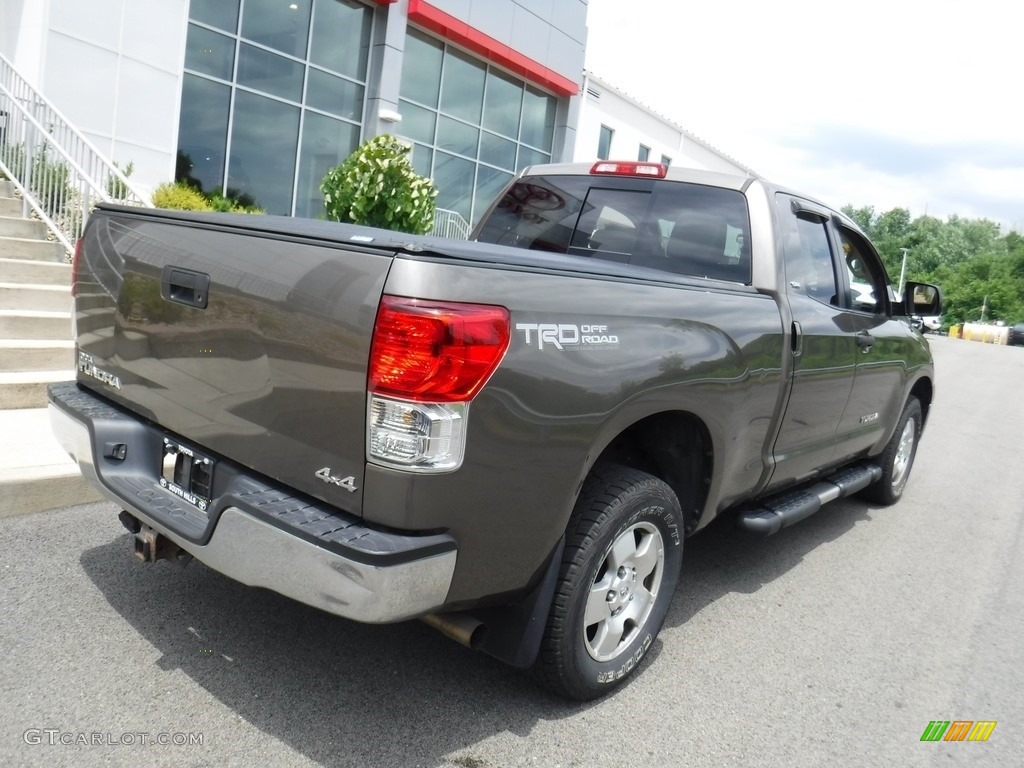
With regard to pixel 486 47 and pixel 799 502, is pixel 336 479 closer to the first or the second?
pixel 799 502

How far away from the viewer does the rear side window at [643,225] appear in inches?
158

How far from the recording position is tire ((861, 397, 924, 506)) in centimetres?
599

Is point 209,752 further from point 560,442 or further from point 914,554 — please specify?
point 914,554

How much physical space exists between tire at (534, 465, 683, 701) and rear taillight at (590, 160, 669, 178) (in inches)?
70.9

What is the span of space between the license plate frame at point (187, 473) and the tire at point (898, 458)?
15.8 ft

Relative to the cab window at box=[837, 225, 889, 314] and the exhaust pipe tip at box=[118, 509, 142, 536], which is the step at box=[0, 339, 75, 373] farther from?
the cab window at box=[837, 225, 889, 314]

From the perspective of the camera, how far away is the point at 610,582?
3.02 m

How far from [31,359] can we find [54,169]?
286 centimetres

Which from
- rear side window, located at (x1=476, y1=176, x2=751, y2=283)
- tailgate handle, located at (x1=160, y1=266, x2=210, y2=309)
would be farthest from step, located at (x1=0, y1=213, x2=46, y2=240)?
tailgate handle, located at (x1=160, y1=266, x2=210, y2=309)

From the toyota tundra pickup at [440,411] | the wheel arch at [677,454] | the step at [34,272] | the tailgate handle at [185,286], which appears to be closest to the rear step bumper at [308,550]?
the toyota tundra pickup at [440,411]

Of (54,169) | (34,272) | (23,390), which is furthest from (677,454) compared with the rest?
(54,169)

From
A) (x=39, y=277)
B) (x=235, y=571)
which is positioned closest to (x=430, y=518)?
(x=235, y=571)

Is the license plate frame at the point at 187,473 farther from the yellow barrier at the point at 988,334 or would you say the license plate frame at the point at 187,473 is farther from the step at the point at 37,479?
the yellow barrier at the point at 988,334

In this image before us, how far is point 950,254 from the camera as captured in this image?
3713 inches
